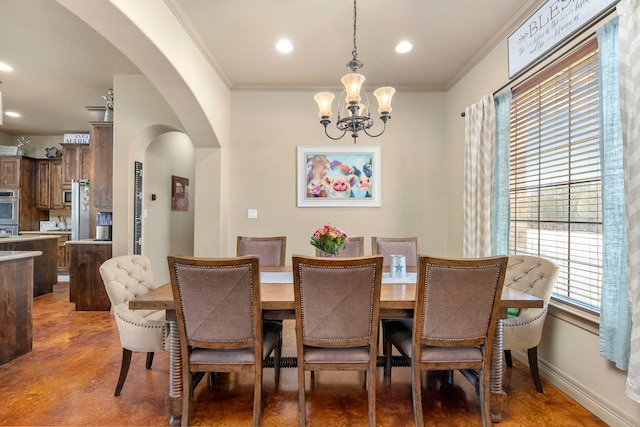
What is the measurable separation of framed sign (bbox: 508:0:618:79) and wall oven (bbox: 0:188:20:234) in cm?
805

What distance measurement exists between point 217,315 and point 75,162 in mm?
5880

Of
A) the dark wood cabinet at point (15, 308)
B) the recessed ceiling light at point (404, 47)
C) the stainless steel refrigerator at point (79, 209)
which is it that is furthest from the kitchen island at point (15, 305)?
the recessed ceiling light at point (404, 47)

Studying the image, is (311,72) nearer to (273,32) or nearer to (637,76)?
(273,32)

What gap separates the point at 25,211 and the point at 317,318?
7.19 m

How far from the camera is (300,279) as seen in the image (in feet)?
5.40

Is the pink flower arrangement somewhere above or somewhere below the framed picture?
below

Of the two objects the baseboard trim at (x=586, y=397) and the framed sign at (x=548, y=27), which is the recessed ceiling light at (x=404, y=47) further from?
the baseboard trim at (x=586, y=397)

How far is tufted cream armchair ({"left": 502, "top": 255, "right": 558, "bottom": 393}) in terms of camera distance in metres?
2.12

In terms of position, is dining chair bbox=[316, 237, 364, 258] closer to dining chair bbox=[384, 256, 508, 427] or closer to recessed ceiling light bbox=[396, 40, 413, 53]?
dining chair bbox=[384, 256, 508, 427]

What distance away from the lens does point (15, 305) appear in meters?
2.74

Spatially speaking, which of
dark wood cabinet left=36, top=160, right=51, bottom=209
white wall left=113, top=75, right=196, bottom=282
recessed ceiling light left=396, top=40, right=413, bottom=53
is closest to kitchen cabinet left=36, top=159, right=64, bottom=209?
dark wood cabinet left=36, top=160, right=51, bottom=209

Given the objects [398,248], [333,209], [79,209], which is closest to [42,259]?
[79,209]

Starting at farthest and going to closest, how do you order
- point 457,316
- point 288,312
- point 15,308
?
point 15,308, point 288,312, point 457,316

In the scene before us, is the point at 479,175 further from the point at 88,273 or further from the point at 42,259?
the point at 42,259
